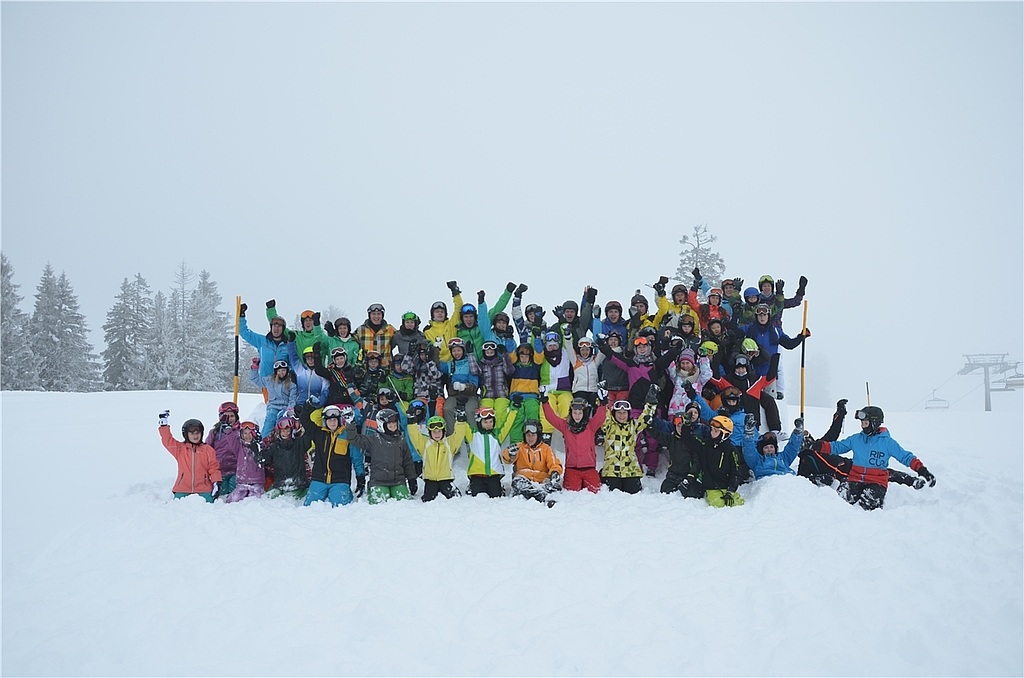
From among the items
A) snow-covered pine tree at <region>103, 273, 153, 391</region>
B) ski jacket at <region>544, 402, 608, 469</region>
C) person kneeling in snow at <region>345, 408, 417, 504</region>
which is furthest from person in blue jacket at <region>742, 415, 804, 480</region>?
snow-covered pine tree at <region>103, 273, 153, 391</region>

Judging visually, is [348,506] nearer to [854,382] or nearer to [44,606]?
[44,606]

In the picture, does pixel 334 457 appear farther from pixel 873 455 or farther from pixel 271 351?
pixel 873 455

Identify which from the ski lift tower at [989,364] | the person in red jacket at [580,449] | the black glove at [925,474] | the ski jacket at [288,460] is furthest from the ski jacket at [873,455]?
the ski lift tower at [989,364]

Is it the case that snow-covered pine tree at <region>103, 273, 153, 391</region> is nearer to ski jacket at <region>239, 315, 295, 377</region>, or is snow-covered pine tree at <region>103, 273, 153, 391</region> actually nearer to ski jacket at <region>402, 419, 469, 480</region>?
ski jacket at <region>239, 315, 295, 377</region>

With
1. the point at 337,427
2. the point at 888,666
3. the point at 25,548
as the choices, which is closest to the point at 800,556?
the point at 888,666

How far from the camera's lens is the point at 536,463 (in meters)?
8.32

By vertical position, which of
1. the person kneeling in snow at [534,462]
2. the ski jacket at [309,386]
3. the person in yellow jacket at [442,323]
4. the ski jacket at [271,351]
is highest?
the person in yellow jacket at [442,323]

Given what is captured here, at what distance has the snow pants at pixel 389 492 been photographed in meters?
7.97

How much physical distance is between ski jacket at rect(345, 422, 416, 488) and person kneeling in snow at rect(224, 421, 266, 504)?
1.52 meters

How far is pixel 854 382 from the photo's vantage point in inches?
4808

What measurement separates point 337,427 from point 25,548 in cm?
366

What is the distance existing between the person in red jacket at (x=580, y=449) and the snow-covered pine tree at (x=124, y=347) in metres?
Result: 33.9

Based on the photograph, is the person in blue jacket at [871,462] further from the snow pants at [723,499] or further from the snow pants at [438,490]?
the snow pants at [438,490]

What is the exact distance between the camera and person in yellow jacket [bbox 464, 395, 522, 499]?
819 cm
